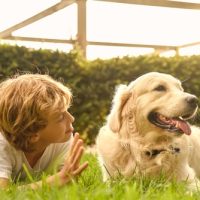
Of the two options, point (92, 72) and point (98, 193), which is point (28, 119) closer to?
point (98, 193)

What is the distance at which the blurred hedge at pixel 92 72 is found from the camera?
769cm

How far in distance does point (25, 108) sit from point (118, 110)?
894 mm

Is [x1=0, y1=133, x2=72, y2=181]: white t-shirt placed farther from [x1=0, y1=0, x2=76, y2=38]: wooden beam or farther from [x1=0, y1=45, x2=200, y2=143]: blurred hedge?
[x1=0, y1=0, x2=76, y2=38]: wooden beam

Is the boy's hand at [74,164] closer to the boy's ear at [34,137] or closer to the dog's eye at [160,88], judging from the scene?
the boy's ear at [34,137]

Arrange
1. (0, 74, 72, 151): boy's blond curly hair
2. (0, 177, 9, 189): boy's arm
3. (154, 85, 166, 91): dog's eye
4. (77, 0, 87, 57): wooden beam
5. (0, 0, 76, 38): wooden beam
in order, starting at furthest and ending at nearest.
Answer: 1. (0, 0, 76, 38): wooden beam
2. (77, 0, 87, 57): wooden beam
3. (154, 85, 166, 91): dog's eye
4. (0, 74, 72, 151): boy's blond curly hair
5. (0, 177, 9, 189): boy's arm

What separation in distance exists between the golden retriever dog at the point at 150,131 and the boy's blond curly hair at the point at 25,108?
0.61 m

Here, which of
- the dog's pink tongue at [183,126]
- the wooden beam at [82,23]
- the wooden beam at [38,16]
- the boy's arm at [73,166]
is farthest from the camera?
the wooden beam at [38,16]

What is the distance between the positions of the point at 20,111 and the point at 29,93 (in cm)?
15

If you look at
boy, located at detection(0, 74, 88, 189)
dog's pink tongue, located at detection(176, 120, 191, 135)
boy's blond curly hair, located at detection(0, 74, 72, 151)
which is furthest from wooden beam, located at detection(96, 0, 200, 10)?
boy's blond curly hair, located at detection(0, 74, 72, 151)

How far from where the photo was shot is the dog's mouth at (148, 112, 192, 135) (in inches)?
135

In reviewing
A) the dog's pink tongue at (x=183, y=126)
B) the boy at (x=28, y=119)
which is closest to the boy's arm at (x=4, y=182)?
the boy at (x=28, y=119)

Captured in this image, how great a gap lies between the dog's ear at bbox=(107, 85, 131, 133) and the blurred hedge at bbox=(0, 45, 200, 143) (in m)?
3.90

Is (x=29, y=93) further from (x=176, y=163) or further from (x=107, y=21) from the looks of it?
(x=107, y=21)

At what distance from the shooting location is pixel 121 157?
Answer: 3.59 m
